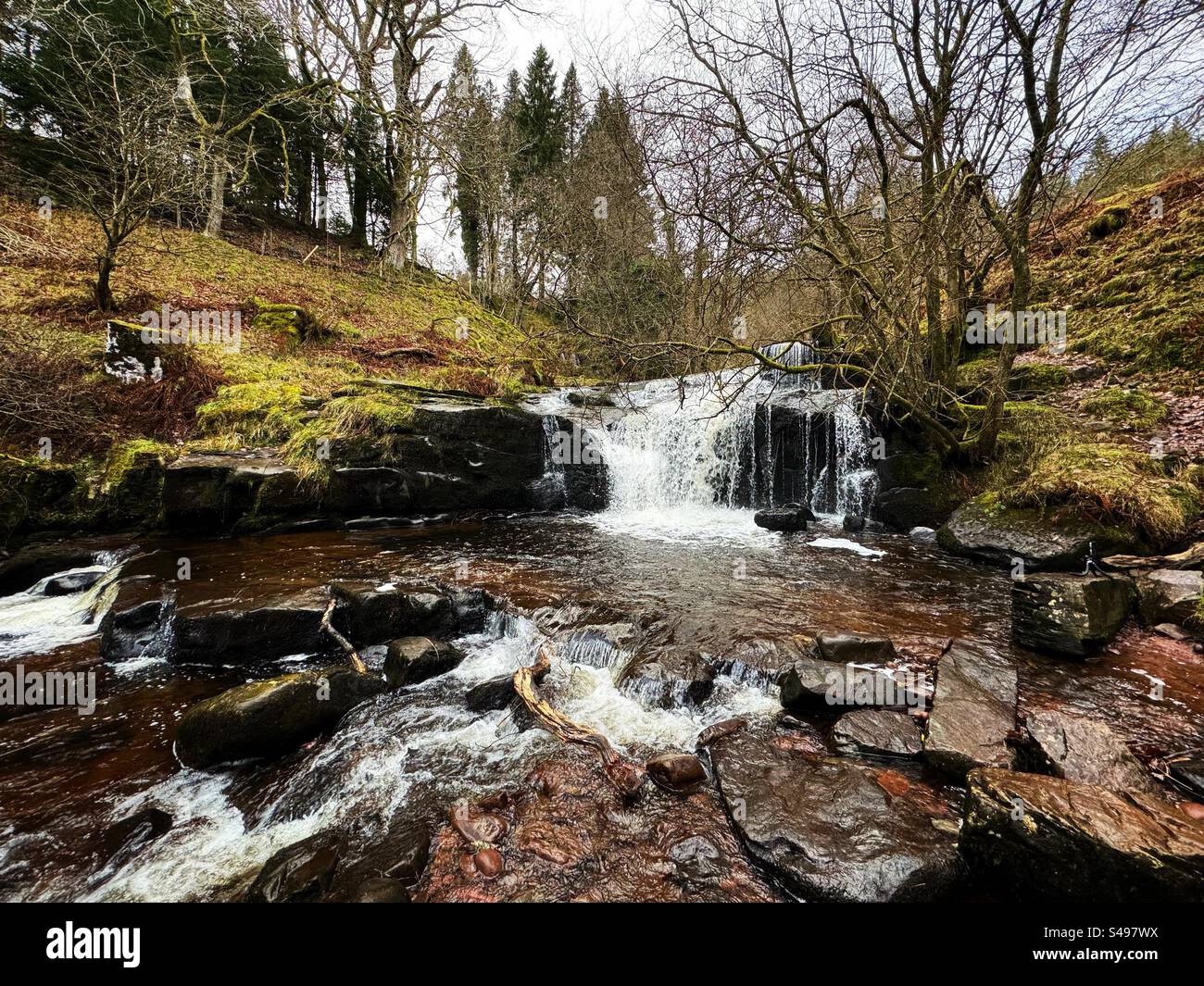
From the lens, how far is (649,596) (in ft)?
18.1

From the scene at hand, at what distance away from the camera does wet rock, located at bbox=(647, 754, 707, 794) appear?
9.00 ft

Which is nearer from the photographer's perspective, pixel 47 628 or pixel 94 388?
pixel 47 628

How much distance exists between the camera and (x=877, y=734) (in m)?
2.97

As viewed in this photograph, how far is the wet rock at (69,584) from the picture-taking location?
5516 millimetres

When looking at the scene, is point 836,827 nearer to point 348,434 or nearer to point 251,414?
point 348,434

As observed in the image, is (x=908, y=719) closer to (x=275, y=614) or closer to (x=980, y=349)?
(x=275, y=614)

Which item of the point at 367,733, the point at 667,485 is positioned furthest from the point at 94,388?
the point at 667,485

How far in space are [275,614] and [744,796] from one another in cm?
423

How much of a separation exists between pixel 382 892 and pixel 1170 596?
6532mm

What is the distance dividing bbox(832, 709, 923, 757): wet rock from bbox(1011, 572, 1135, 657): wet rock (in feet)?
6.00

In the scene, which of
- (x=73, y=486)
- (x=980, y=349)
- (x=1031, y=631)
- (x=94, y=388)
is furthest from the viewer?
(x=980, y=349)

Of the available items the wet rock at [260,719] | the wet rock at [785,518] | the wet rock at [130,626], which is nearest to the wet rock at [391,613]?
the wet rock at [260,719]

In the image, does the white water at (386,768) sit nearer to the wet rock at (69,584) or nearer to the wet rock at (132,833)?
the wet rock at (132,833)

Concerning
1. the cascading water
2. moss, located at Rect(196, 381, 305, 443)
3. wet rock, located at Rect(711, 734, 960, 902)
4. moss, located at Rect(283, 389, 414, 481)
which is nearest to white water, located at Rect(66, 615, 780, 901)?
wet rock, located at Rect(711, 734, 960, 902)
